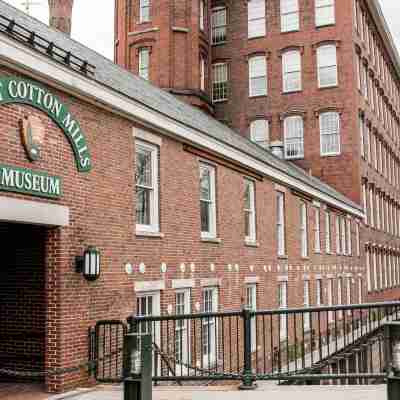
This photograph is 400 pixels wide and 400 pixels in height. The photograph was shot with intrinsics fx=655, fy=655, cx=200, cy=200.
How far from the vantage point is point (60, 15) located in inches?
794

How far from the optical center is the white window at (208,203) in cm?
1691

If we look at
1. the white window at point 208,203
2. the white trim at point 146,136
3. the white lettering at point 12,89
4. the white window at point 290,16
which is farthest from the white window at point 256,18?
the white lettering at point 12,89

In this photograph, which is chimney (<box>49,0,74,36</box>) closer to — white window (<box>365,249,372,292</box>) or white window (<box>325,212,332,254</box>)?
white window (<box>325,212,332,254</box>)

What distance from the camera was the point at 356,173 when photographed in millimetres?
38031

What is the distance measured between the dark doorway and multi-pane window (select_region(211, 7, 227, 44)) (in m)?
33.2

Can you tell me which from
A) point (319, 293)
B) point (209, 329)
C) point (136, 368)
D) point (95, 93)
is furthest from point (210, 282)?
point (319, 293)

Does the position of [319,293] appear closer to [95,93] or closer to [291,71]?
[291,71]

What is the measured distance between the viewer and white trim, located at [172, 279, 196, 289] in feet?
47.4

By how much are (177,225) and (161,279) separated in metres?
1.50

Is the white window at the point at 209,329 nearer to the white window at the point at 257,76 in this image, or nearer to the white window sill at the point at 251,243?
the white window sill at the point at 251,243

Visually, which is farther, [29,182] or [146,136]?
[146,136]

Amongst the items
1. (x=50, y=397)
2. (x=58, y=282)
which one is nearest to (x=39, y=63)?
(x=58, y=282)

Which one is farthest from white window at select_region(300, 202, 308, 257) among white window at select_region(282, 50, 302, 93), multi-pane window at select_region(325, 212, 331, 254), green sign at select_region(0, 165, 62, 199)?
green sign at select_region(0, 165, 62, 199)

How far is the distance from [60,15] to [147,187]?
29.6ft
